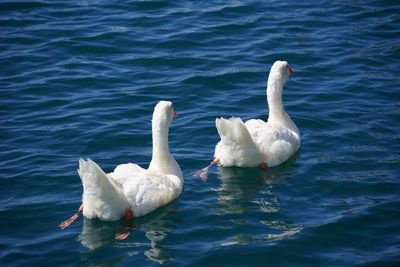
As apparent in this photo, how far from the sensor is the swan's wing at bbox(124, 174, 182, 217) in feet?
35.4

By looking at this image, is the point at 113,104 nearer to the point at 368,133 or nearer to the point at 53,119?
the point at 53,119

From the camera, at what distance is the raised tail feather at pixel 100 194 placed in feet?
32.6

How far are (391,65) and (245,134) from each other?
6429 millimetres

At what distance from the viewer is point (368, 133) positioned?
13.8 meters

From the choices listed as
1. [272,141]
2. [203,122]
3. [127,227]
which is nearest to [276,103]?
[272,141]

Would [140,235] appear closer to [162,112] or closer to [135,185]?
[135,185]

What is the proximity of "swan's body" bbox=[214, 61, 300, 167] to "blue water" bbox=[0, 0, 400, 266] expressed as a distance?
0.86ft

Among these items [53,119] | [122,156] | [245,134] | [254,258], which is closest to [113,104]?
[53,119]

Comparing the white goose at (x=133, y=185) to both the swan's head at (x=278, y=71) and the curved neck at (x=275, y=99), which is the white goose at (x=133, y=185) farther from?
the swan's head at (x=278, y=71)

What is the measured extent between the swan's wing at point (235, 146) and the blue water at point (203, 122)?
0.80ft

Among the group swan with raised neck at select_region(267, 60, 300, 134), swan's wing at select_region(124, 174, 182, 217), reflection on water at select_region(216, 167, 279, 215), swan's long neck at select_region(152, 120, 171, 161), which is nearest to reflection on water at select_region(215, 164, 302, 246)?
reflection on water at select_region(216, 167, 279, 215)

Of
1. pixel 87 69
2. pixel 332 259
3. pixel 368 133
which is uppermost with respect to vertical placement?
pixel 87 69

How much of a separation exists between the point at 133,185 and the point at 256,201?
1.98m

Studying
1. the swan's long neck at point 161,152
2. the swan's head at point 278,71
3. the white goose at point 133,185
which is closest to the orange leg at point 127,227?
the white goose at point 133,185
